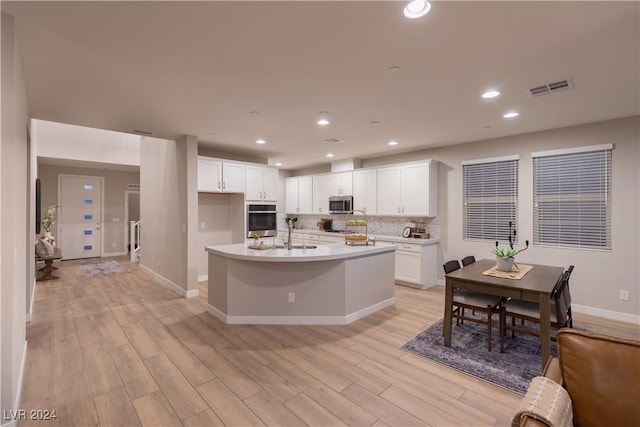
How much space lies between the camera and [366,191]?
634cm

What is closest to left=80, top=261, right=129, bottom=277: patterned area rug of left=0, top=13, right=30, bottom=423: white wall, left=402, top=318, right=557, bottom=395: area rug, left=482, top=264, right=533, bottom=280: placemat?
left=0, top=13, right=30, bottom=423: white wall

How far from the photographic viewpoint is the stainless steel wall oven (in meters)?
5.95

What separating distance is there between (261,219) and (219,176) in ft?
3.93

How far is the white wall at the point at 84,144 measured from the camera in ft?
21.5

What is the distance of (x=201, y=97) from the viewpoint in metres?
3.13

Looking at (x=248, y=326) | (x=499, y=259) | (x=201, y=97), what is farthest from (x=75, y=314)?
(x=499, y=259)

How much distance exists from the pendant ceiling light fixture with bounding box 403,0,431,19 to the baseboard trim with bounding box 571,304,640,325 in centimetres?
458

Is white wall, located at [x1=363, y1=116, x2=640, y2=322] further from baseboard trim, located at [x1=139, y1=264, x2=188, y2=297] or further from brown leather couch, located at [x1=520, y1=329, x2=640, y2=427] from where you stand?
baseboard trim, located at [x1=139, y1=264, x2=188, y2=297]

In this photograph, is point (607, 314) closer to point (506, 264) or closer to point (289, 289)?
point (506, 264)

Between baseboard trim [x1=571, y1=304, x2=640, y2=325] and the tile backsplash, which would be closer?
baseboard trim [x1=571, y1=304, x2=640, y2=325]

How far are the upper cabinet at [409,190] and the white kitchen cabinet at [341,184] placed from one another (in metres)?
0.79

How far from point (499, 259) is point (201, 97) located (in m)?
3.70

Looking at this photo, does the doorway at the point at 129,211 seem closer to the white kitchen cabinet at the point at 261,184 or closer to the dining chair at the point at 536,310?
the white kitchen cabinet at the point at 261,184

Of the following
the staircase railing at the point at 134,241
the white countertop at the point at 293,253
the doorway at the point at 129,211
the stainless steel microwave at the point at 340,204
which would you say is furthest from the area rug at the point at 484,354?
the doorway at the point at 129,211
